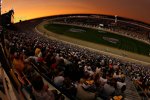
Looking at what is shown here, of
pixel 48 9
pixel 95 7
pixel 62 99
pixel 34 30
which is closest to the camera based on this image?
pixel 62 99

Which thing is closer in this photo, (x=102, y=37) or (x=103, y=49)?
(x=103, y=49)

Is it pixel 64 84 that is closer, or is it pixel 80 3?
pixel 64 84

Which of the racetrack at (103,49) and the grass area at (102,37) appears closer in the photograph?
the racetrack at (103,49)

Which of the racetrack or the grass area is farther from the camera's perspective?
the grass area

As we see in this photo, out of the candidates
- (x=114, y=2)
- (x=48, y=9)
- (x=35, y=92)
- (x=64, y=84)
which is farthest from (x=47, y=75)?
(x=114, y=2)

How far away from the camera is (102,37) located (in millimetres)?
18828

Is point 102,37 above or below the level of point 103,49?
above

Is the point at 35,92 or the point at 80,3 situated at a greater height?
the point at 80,3

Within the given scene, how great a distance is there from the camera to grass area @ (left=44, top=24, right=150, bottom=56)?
1738 cm

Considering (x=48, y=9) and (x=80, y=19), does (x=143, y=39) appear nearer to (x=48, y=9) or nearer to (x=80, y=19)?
(x=80, y=19)

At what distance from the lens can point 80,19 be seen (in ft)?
64.4

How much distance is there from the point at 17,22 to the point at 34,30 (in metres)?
1.37

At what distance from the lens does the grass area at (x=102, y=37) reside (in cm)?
1738

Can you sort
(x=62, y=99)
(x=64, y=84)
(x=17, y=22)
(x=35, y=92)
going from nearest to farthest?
(x=35, y=92), (x=62, y=99), (x=64, y=84), (x=17, y=22)
